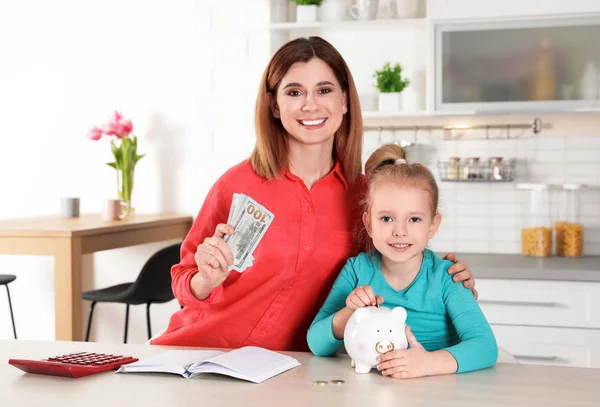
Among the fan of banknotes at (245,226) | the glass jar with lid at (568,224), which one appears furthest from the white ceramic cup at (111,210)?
the fan of banknotes at (245,226)

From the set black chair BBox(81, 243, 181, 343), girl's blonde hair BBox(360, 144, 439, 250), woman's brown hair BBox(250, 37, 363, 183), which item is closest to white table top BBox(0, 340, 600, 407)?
girl's blonde hair BBox(360, 144, 439, 250)

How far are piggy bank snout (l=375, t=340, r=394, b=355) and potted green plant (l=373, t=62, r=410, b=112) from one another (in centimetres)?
237

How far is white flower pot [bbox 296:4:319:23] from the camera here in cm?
385

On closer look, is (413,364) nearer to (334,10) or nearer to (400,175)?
(400,175)

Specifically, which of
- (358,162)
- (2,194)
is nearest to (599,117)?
(358,162)

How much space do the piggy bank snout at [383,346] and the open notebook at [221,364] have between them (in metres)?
0.18

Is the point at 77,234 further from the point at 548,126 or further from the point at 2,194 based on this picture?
the point at 548,126

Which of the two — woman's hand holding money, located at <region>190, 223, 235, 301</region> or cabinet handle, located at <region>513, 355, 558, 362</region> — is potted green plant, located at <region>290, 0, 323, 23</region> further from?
woman's hand holding money, located at <region>190, 223, 235, 301</region>

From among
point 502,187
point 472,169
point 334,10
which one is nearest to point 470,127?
point 472,169

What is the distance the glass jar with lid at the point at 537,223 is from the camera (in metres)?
3.77

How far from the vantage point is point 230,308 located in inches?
82.0

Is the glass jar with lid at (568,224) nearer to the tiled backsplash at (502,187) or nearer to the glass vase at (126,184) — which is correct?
the tiled backsplash at (502,187)

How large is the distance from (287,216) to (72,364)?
0.73m

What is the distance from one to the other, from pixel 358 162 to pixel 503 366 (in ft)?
2.45
